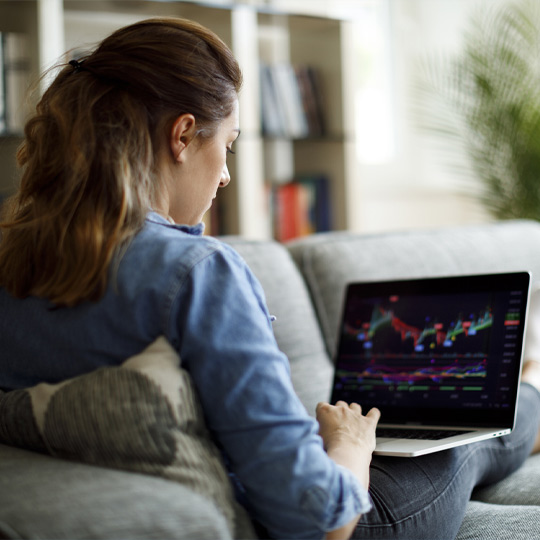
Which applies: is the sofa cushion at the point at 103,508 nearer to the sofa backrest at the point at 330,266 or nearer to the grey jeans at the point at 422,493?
the grey jeans at the point at 422,493

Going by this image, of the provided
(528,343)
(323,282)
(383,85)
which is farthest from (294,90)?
(528,343)

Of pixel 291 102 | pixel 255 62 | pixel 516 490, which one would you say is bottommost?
pixel 516 490

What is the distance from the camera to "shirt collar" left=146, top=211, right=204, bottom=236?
0.93m

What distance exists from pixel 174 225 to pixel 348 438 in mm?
357

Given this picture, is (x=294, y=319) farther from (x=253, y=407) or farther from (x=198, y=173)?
(x=253, y=407)

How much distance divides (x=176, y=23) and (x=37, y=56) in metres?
1.57

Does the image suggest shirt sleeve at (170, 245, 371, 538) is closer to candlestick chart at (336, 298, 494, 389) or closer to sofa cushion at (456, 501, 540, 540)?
sofa cushion at (456, 501, 540, 540)

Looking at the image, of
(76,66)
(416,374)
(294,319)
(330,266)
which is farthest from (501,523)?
(76,66)

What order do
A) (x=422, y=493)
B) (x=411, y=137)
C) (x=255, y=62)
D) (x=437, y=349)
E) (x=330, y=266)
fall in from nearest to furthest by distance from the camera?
(x=422, y=493)
(x=437, y=349)
(x=330, y=266)
(x=255, y=62)
(x=411, y=137)

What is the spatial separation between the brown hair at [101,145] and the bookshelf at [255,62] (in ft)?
4.47

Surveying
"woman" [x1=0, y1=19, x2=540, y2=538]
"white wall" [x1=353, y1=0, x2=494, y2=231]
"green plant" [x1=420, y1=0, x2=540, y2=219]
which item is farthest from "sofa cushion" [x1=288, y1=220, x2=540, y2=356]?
"white wall" [x1=353, y1=0, x2=494, y2=231]

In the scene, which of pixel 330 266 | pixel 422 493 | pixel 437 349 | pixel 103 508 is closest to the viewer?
pixel 103 508

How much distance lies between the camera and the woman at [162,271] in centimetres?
→ 83

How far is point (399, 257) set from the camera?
1.88 meters
